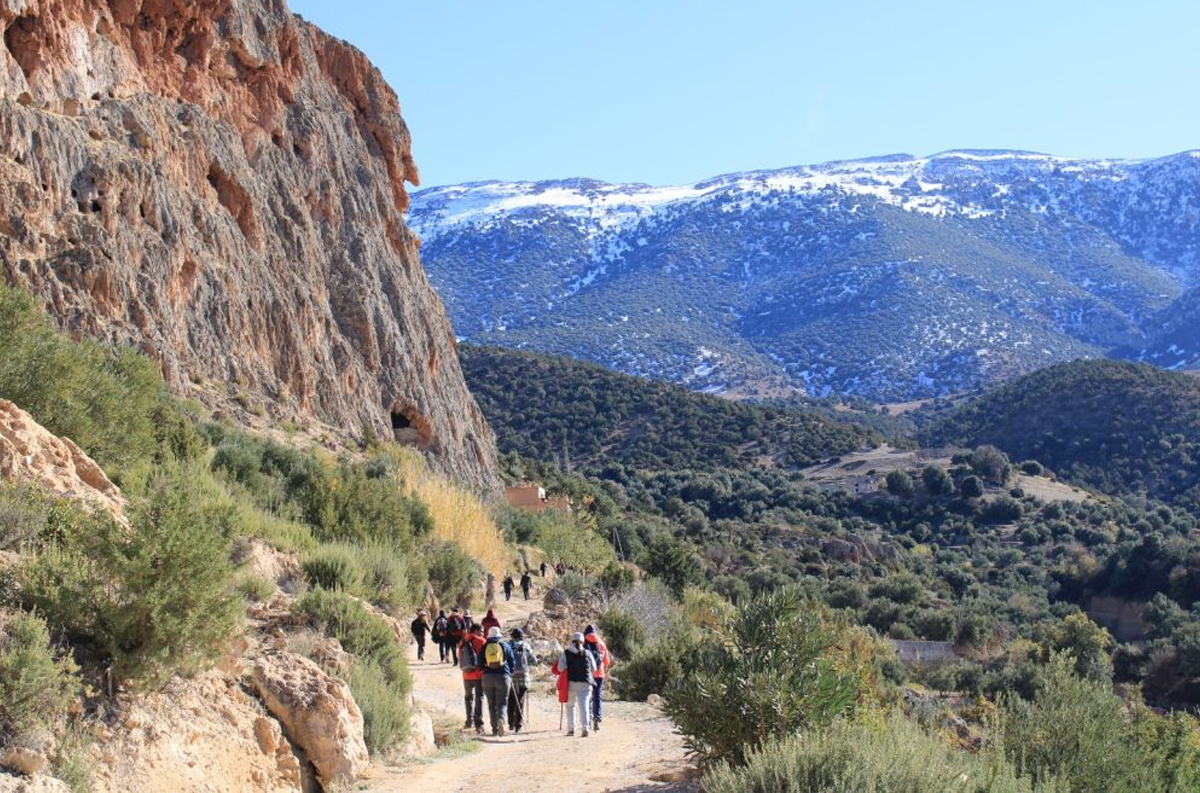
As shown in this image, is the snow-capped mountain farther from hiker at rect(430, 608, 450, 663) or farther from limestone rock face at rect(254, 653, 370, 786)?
limestone rock face at rect(254, 653, 370, 786)

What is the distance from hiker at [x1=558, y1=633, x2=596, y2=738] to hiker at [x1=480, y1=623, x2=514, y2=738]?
0.58 m

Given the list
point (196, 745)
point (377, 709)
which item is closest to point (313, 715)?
point (196, 745)

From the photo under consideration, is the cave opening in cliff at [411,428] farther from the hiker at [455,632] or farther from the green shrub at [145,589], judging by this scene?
the green shrub at [145,589]

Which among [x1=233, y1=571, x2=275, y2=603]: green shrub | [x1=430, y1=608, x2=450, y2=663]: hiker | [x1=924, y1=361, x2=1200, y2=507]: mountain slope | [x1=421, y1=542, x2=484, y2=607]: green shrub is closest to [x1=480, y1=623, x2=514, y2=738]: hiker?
[x1=233, y1=571, x2=275, y2=603]: green shrub

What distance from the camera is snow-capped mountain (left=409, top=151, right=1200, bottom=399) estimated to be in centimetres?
13125

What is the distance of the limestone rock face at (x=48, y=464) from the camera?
10172 millimetres

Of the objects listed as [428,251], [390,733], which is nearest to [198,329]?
[390,733]

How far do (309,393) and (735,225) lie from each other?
164m

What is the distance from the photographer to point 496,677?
41.5 feet

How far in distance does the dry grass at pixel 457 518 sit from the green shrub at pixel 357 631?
12746 millimetres

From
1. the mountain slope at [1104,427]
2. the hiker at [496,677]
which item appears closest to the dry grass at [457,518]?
the hiker at [496,677]

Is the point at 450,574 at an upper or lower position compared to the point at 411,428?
lower

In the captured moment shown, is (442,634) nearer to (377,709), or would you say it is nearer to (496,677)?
(496,677)

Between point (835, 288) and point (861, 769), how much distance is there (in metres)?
146
